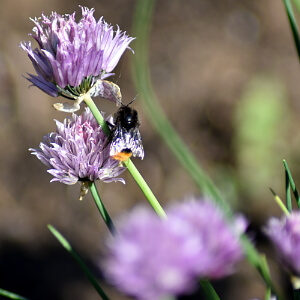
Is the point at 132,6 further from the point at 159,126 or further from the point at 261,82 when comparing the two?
the point at 159,126

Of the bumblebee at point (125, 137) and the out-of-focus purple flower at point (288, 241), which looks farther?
the bumblebee at point (125, 137)

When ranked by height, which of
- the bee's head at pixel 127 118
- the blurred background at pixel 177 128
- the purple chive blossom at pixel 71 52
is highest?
the purple chive blossom at pixel 71 52

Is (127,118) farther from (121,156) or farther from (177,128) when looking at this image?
(177,128)

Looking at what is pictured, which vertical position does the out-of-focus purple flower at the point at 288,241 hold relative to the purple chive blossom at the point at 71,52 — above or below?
below

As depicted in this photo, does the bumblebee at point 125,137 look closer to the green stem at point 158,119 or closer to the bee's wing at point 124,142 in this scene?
the bee's wing at point 124,142

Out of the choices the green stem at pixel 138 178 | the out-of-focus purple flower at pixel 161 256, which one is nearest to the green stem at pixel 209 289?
the green stem at pixel 138 178

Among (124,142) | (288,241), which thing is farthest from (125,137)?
(288,241)
